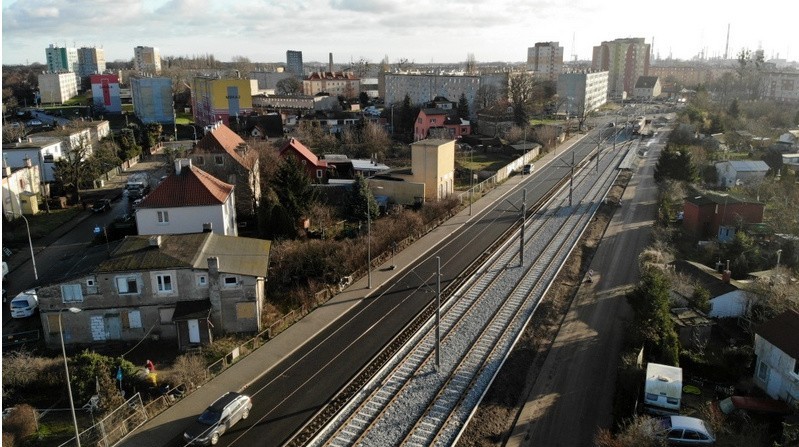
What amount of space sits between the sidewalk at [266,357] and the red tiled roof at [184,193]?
378 inches

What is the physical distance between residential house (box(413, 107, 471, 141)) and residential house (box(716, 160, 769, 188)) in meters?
Result: 30.5

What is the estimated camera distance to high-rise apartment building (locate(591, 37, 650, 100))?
466 ft

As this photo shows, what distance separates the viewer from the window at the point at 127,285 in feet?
75.5

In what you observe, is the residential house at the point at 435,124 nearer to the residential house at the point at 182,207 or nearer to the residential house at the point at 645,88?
the residential house at the point at 182,207

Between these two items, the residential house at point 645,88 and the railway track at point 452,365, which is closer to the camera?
the railway track at point 452,365

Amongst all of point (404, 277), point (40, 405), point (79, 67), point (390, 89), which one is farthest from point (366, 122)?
point (79, 67)

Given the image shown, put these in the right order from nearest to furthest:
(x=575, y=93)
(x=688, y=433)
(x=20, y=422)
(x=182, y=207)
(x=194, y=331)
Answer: (x=688, y=433) → (x=20, y=422) → (x=194, y=331) → (x=182, y=207) → (x=575, y=93)

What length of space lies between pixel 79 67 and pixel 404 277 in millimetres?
184501

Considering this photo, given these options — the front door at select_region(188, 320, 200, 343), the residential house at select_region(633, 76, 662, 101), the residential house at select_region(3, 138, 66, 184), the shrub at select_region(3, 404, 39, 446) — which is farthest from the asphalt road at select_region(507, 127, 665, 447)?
the residential house at select_region(633, 76, 662, 101)

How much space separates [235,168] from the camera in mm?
38500

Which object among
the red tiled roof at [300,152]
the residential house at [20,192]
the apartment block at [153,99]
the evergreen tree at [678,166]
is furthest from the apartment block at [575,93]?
the residential house at [20,192]

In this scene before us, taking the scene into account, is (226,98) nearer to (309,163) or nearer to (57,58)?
(309,163)

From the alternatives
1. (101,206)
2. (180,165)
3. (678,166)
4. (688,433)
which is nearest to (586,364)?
(688,433)

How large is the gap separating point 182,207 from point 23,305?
27.9 feet
